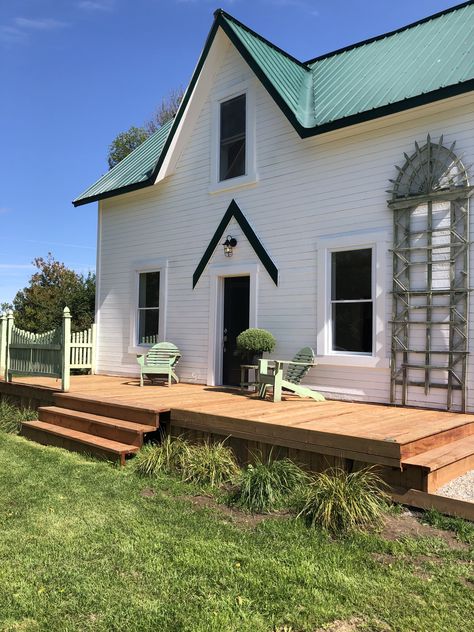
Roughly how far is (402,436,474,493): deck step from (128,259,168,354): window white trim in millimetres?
6821

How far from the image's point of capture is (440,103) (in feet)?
22.2

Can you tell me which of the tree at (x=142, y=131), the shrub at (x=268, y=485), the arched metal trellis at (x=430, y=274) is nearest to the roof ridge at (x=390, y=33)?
the arched metal trellis at (x=430, y=274)

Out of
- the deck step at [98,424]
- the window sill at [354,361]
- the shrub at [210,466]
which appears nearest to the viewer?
the shrub at [210,466]

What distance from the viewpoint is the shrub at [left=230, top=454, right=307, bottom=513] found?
4.32 m

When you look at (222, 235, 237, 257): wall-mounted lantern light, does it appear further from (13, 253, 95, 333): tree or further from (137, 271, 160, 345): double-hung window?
(13, 253, 95, 333): tree

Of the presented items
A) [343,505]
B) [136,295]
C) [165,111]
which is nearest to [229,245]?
[136,295]

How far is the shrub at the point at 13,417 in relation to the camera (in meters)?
8.45

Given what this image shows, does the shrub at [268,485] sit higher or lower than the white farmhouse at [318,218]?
lower

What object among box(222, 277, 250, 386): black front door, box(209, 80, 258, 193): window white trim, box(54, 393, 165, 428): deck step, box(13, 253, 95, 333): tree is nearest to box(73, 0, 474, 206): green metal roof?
box(209, 80, 258, 193): window white trim

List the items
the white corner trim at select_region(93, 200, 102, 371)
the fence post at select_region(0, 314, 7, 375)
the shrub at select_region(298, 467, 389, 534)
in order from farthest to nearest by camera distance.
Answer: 1. the white corner trim at select_region(93, 200, 102, 371)
2. the fence post at select_region(0, 314, 7, 375)
3. the shrub at select_region(298, 467, 389, 534)

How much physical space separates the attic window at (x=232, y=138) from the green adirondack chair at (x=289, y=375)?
377 centimetres

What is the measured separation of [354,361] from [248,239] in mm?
3035

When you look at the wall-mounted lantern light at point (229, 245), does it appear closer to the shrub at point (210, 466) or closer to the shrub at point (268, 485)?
the shrub at point (210, 466)

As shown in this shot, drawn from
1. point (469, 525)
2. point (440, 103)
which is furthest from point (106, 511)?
point (440, 103)
